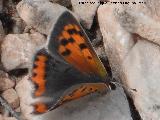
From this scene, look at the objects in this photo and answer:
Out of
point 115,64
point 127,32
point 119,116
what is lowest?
point 119,116

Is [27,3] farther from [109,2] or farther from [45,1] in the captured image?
[109,2]

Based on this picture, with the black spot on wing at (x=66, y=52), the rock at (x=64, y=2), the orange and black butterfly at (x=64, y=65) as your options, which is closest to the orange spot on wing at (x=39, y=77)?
the orange and black butterfly at (x=64, y=65)

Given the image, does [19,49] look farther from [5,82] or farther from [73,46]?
[73,46]

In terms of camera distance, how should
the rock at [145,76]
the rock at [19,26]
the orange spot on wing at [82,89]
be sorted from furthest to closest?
1. the rock at [19,26]
2. the rock at [145,76]
3. the orange spot on wing at [82,89]

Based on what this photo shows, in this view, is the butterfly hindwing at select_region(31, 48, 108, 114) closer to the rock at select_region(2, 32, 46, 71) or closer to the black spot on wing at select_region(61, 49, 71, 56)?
the black spot on wing at select_region(61, 49, 71, 56)

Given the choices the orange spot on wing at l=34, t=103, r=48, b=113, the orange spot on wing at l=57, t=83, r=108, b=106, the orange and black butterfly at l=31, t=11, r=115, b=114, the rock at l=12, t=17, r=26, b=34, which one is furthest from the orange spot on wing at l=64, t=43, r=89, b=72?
the rock at l=12, t=17, r=26, b=34

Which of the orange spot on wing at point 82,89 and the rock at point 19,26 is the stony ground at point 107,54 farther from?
the orange spot on wing at point 82,89

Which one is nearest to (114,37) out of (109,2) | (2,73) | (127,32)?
(127,32)
